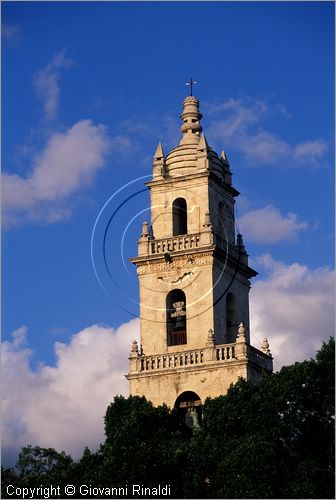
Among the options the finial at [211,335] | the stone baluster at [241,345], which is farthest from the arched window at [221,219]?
the stone baluster at [241,345]

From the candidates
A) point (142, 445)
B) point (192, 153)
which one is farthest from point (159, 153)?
point (142, 445)

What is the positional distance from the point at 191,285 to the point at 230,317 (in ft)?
10.1

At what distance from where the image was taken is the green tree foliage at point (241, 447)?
245ft

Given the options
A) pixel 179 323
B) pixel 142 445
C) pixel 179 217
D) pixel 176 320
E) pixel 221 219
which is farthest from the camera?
pixel 221 219

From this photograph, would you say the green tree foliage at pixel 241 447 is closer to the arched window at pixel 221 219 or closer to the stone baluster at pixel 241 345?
the stone baluster at pixel 241 345

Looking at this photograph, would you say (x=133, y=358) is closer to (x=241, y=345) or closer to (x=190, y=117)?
(x=241, y=345)

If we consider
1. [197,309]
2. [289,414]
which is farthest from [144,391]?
[289,414]

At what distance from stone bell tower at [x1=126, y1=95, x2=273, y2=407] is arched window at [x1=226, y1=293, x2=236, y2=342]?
0.16 feet

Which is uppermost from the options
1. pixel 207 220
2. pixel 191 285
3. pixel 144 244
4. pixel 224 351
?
pixel 207 220

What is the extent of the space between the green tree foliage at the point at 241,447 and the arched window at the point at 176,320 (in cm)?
626

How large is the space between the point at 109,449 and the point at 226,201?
1662 centimetres

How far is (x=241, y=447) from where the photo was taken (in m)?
75.5

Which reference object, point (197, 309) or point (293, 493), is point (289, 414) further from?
point (197, 309)

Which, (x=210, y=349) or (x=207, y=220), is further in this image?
(x=207, y=220)
